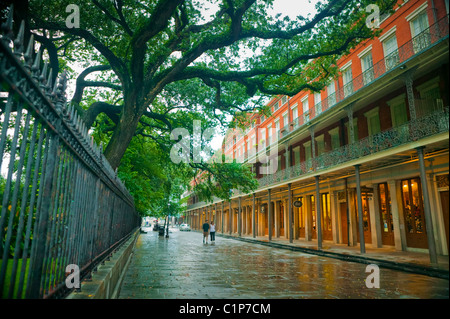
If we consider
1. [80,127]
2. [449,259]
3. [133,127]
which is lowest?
[449,259]

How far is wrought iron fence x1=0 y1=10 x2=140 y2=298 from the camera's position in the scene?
181 cm

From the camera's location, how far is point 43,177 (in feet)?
8.00

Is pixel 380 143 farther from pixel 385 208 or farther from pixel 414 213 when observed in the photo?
pixel 385 208

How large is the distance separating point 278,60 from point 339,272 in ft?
22.5

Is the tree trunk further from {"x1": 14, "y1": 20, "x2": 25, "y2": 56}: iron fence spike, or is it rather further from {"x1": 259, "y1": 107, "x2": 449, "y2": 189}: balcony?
{"x1": 259, "y1": 107, "x2": 449, "y2": 189}: balcony

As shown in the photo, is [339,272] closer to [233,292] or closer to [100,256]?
[233,292]

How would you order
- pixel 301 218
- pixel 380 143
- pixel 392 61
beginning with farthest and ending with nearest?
pixel 301 218, pixel 392 61, pixel 380 143

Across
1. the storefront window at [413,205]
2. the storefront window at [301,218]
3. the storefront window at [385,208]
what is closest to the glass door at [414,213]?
the storefront window at [413,205]

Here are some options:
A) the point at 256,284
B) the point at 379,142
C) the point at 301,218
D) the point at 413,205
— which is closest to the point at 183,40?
the point at 256,284

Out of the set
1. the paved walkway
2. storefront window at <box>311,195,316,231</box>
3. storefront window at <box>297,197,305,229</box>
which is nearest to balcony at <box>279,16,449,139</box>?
storefront window at <box>311,195,316,231</box>

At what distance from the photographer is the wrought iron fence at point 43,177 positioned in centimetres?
181
